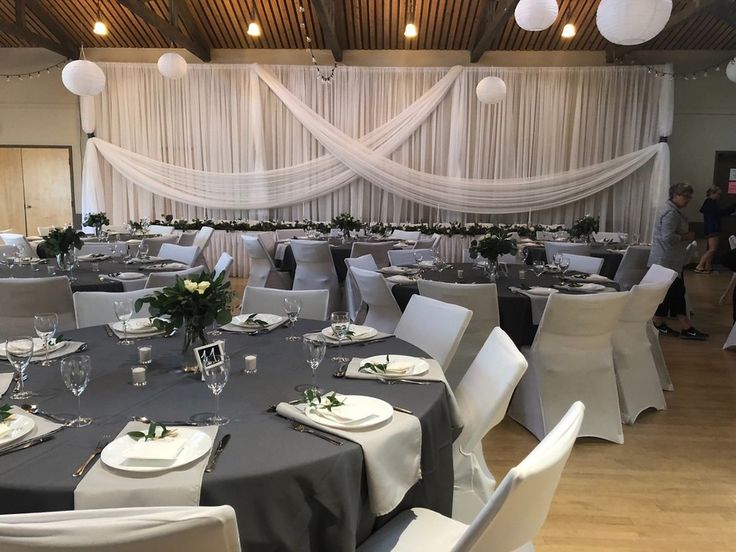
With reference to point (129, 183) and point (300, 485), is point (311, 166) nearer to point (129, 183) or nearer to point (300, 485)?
point (129, 183)

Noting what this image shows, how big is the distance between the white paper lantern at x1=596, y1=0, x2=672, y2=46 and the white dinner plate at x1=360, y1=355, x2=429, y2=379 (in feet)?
10.9

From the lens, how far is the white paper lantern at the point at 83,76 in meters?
7.02

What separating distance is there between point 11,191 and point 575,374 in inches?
494

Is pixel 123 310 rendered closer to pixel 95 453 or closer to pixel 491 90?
pixel 95 453

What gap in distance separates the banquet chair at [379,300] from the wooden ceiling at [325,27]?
215 inches

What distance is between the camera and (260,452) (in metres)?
1.56

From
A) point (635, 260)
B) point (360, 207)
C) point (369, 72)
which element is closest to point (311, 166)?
point (360, 207)

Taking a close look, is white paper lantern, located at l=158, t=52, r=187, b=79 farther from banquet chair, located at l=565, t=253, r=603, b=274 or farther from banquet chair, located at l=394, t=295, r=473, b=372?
banquet chair, located at l=394, t=295, r=473, b=372

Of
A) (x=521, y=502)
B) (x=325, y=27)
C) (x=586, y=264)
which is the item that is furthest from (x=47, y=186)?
(x=521, y=502)

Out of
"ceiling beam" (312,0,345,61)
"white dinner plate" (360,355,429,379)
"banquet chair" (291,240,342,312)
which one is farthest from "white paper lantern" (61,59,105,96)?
"white dinner plate" (360,355,429,379)

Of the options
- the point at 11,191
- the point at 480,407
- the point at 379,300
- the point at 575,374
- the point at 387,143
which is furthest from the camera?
the point at 11,191

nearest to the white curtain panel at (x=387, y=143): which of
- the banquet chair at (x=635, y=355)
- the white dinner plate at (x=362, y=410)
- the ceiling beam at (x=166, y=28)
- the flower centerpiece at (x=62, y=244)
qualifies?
the ceiling beam at (x=166, y=28)

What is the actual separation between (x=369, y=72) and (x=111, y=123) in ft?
15.8

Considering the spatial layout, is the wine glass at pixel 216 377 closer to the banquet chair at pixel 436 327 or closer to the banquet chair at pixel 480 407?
the banquet chair at pixel 480 407
